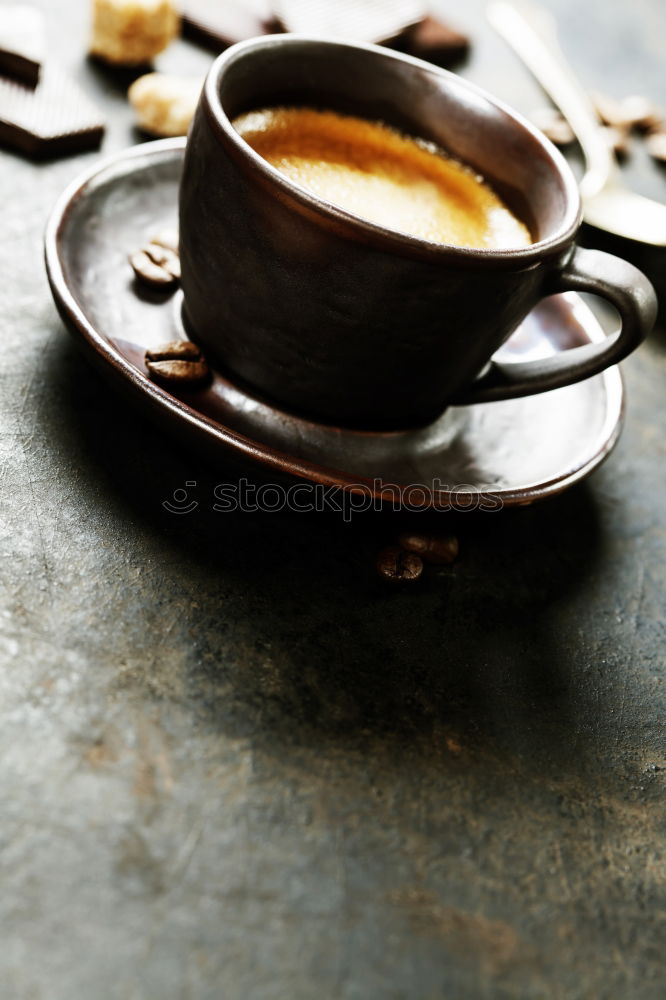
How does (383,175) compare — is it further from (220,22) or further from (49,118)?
(220,22)

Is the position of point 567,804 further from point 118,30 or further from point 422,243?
point 118,30

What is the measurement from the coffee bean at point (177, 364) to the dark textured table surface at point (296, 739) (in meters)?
0.08

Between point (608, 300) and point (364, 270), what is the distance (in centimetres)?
25

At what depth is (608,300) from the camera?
2.80 feet

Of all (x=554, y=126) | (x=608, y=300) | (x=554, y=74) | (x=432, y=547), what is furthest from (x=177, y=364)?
(x=554, y=74)

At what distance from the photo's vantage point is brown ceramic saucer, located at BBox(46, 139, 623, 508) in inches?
32.0

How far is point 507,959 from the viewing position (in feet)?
2.20

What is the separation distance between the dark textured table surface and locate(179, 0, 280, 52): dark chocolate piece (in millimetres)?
673

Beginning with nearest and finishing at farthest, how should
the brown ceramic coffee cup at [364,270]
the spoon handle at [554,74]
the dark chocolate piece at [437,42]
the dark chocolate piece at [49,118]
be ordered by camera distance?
the brown ceramic coffee cup at [364,270]
the dark chocolate piece at [49,118]
the spoon handle at [554,74]
the dark chocolate piece at [437,42]

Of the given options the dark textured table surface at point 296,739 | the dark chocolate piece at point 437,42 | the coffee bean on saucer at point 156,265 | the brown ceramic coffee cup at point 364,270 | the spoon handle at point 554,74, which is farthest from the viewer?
the dark chocolate piece at point 437,42

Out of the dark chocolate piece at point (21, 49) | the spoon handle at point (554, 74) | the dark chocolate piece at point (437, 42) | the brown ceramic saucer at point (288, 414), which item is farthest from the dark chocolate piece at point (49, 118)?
the spoon handle at point (554, 74)

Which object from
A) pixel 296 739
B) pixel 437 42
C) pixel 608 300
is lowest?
pixel 296 739

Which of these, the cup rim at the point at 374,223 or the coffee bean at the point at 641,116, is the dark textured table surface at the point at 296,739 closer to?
the cup rim at the point at 374,223

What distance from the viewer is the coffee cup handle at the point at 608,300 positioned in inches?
32.8
